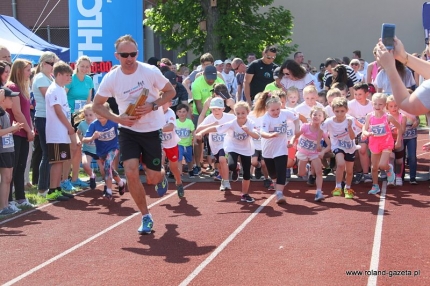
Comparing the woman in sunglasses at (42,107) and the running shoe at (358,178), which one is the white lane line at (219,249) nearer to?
the running shoe at (358,178)

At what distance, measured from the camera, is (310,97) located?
11.5m

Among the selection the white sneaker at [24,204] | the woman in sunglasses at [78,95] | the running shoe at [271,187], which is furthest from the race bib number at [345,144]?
the white sneaker at [24,204]

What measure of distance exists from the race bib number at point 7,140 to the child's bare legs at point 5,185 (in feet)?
1.03

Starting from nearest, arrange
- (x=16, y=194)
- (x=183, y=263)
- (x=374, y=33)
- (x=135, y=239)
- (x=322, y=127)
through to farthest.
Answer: (x=183, y=263) < (x=135, y=239) < (x=16, y=194) < (x=322, y=127) < (x=374, y=33)

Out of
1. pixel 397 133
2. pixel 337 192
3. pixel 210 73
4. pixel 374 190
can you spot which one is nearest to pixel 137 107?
pixel 337 192

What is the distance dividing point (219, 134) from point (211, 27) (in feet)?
41.9

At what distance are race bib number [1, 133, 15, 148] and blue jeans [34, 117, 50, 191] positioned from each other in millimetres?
1261

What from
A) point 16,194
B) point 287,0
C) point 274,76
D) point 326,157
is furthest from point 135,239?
point 287,0

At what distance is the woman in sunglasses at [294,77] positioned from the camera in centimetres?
1266

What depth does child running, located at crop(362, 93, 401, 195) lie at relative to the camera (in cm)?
1075

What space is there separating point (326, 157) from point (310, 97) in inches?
39.3

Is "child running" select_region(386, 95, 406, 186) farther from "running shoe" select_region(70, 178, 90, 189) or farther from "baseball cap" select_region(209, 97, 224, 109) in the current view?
"running shoe" select_region(70, 178, 90, 189)

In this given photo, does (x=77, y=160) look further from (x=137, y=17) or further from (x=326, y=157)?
(x=326, y=157)

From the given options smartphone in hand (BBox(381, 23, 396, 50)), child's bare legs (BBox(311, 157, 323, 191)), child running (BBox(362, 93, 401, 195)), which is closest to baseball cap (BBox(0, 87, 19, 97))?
child's bare legs (BBox(311, 157, 323, 191))
